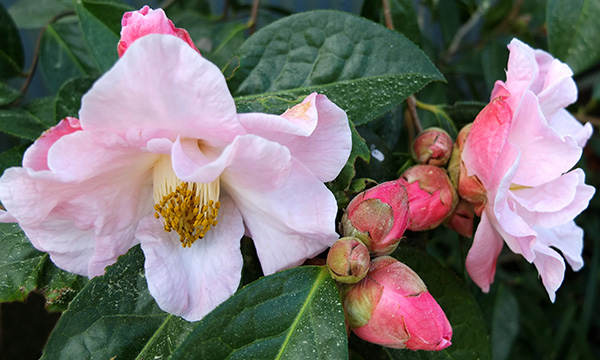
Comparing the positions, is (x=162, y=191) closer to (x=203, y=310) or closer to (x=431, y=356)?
(x=203, y=310)

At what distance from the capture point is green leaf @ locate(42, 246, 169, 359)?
54 centimetres

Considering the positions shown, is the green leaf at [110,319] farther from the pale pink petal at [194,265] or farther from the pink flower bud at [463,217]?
the pink flower bud at [463,217]

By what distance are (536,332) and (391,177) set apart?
57.4 inches

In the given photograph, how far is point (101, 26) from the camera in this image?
793 millimetres

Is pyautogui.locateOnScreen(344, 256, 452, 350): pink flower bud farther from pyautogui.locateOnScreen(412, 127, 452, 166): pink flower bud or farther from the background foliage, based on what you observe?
pyautogui.locateOnScreen(412, 127, 452, 166): pink flower bud

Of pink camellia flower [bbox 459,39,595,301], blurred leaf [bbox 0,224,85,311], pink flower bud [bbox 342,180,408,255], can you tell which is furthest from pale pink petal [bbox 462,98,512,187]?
blurred leaf [bbox 0,224,85,311]

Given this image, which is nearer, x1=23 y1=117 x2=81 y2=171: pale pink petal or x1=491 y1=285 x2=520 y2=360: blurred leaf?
x1=23 y1=117 x2=81 y2=171: pale pink petal

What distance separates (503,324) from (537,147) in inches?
38.7

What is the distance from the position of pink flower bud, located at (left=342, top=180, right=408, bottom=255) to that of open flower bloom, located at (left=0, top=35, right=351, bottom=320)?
51 millimetres

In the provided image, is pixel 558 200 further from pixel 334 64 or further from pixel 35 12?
pixel 35 12

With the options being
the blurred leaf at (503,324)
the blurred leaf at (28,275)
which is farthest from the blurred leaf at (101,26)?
the blurred leaf at (503,324)

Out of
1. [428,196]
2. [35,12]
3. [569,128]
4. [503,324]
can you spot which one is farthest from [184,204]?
[503,324]

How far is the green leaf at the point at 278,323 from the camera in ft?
1.59

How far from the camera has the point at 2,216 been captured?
475mm
